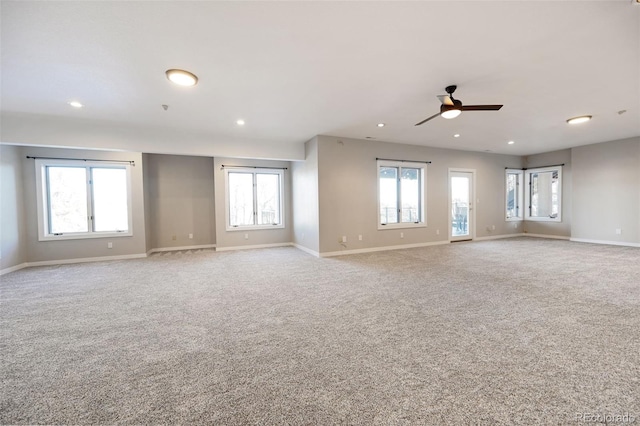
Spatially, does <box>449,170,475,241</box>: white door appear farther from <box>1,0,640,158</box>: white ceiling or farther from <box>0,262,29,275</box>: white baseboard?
<box>0,262,29,275</box>: white baseboard

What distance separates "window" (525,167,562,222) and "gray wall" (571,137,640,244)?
428 millimetres

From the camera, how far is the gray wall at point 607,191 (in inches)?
236

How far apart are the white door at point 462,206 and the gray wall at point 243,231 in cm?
455

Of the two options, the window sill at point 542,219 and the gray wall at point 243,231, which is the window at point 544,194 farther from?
the gray wall at point 243,231

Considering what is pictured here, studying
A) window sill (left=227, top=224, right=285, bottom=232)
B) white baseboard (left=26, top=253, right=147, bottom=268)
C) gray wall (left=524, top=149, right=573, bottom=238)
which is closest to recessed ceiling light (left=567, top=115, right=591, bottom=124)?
gray wall (left=524, top=149, right=573, bottom=238)

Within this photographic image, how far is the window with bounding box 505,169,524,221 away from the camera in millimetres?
8086

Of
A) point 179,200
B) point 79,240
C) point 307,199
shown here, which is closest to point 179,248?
point 179,200

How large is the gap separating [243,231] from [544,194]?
8826 millimetres

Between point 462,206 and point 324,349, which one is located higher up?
point 462,206

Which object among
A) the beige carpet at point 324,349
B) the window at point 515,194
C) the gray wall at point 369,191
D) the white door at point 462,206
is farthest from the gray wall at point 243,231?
the window at point 515,194

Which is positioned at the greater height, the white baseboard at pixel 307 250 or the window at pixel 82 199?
the window at pixel 82 199

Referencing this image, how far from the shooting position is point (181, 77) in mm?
2801

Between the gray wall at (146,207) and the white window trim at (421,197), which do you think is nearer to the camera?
the gray wall at (146,207)

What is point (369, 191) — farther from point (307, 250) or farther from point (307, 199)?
point (307, 250)
